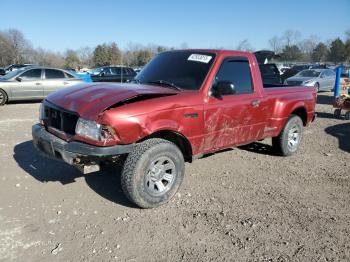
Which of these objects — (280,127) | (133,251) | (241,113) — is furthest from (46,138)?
(280,127)

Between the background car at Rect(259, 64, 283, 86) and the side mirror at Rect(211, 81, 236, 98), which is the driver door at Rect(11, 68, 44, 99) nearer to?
the background car at Rect(259, 64, 283, 86)

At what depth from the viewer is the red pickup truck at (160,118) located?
3.88m

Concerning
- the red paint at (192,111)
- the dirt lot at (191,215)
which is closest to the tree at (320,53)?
the dirt lot at (191,215)

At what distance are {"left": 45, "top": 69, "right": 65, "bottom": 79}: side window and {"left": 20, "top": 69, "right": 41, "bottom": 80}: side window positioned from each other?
31 centimetres

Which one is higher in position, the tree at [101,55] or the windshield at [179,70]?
the tree at [101,55]

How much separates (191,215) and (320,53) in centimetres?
8607

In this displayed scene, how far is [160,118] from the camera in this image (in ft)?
13.5

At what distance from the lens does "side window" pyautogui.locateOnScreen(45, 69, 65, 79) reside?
14133 millimetres

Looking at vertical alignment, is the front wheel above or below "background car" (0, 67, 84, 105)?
below

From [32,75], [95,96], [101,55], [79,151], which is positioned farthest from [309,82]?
[101,55]

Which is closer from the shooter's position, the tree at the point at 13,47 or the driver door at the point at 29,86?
the driver door at the point at 29,86

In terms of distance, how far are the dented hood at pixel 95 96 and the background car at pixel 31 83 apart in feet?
32.3

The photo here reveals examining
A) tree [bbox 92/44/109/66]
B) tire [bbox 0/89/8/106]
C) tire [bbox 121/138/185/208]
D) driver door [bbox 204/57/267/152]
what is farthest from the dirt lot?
tree [bbox 92/44/109/66]

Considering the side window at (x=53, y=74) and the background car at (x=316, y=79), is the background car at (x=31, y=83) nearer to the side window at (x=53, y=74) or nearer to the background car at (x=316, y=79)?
the side window at (x=53, y=74)
